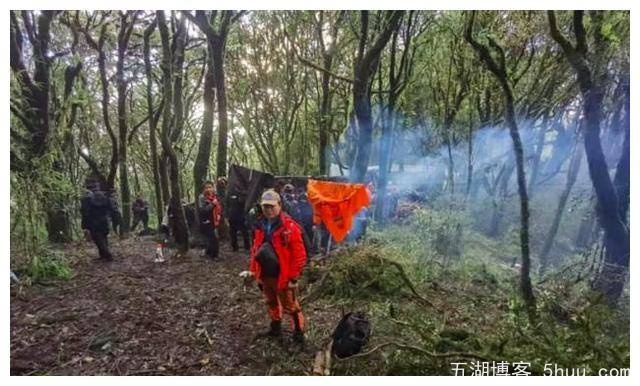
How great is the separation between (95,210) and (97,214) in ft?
0.22

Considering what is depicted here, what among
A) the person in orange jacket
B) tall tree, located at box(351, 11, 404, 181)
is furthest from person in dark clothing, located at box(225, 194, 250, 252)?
the person in orange jacket

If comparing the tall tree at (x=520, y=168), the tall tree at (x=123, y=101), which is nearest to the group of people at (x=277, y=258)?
the tall tree at (x=520, y=168)

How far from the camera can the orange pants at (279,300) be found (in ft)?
14.0

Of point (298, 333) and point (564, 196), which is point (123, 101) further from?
Answer: point (564, 196)

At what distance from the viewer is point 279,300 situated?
14.4 ft

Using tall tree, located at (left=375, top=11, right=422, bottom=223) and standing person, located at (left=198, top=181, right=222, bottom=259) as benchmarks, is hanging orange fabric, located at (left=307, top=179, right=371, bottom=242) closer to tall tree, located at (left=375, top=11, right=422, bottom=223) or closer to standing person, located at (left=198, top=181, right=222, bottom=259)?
standing person, located at (left=198, top=181, right=222, bottom=259)

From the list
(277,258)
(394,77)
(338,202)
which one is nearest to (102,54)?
(394,77)

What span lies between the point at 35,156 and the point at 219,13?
4.72 m

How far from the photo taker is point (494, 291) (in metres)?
6.54

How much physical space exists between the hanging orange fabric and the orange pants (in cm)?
260

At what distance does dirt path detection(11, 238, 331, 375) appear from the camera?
413 centimetres

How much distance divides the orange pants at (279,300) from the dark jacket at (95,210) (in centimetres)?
345
